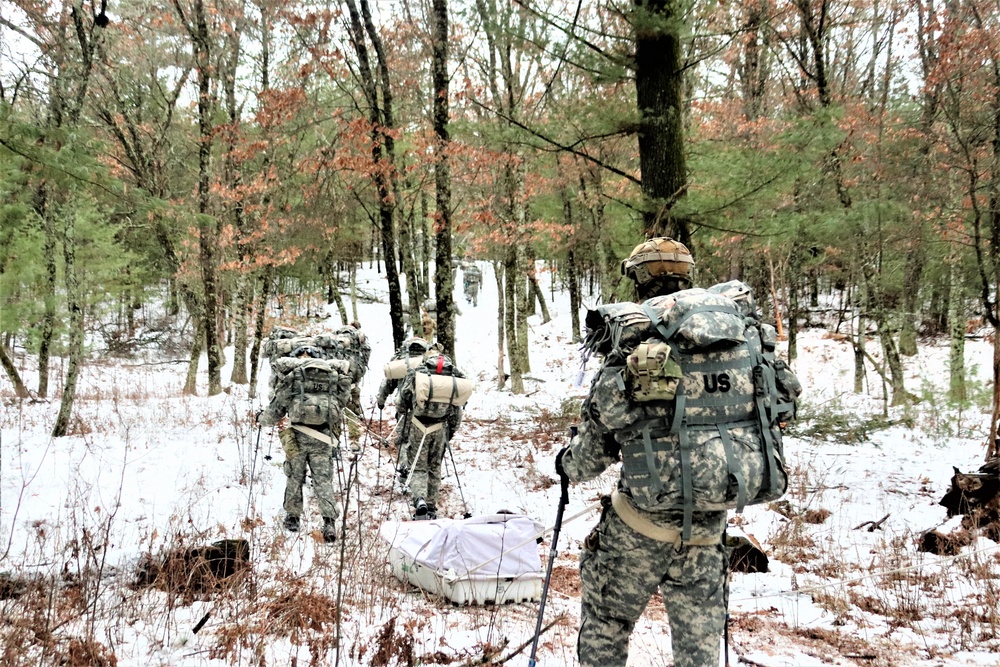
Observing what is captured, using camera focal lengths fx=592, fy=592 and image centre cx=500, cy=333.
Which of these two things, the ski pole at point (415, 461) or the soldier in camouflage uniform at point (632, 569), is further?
the ski pole at point (415, 461)

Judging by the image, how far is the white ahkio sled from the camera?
4289 mm

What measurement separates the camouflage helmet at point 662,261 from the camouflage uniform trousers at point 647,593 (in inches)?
46.6

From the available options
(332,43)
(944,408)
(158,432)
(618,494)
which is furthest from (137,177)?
(944,408)

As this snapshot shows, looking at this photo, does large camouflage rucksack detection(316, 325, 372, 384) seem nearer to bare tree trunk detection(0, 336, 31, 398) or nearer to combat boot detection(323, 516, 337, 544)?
combat boot detection(323, 516, 337, 544)

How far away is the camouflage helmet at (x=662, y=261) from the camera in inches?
115

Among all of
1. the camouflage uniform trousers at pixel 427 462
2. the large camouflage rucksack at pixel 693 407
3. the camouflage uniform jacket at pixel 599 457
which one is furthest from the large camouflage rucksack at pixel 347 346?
the large camouflage rucksack at pixel 693 407

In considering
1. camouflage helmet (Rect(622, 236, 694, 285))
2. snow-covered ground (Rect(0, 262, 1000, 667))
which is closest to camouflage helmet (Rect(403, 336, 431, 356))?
snow-covered ground (Rect(0, 262, 1000, 667))

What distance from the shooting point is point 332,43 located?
40.8 feet

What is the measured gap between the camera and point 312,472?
644cm

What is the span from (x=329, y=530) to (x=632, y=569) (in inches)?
162

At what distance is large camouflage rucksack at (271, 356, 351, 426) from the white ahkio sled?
2251 mm

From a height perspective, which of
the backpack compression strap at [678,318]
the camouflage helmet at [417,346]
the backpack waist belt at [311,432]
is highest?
the backpack compression strap at [678,318]

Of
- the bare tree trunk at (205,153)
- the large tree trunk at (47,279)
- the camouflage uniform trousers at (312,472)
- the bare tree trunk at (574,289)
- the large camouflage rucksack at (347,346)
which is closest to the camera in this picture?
the camouflage uniform trousers at (312,472)

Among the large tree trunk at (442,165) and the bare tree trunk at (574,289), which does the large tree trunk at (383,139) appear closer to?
the large tree trunk at (442,165)
